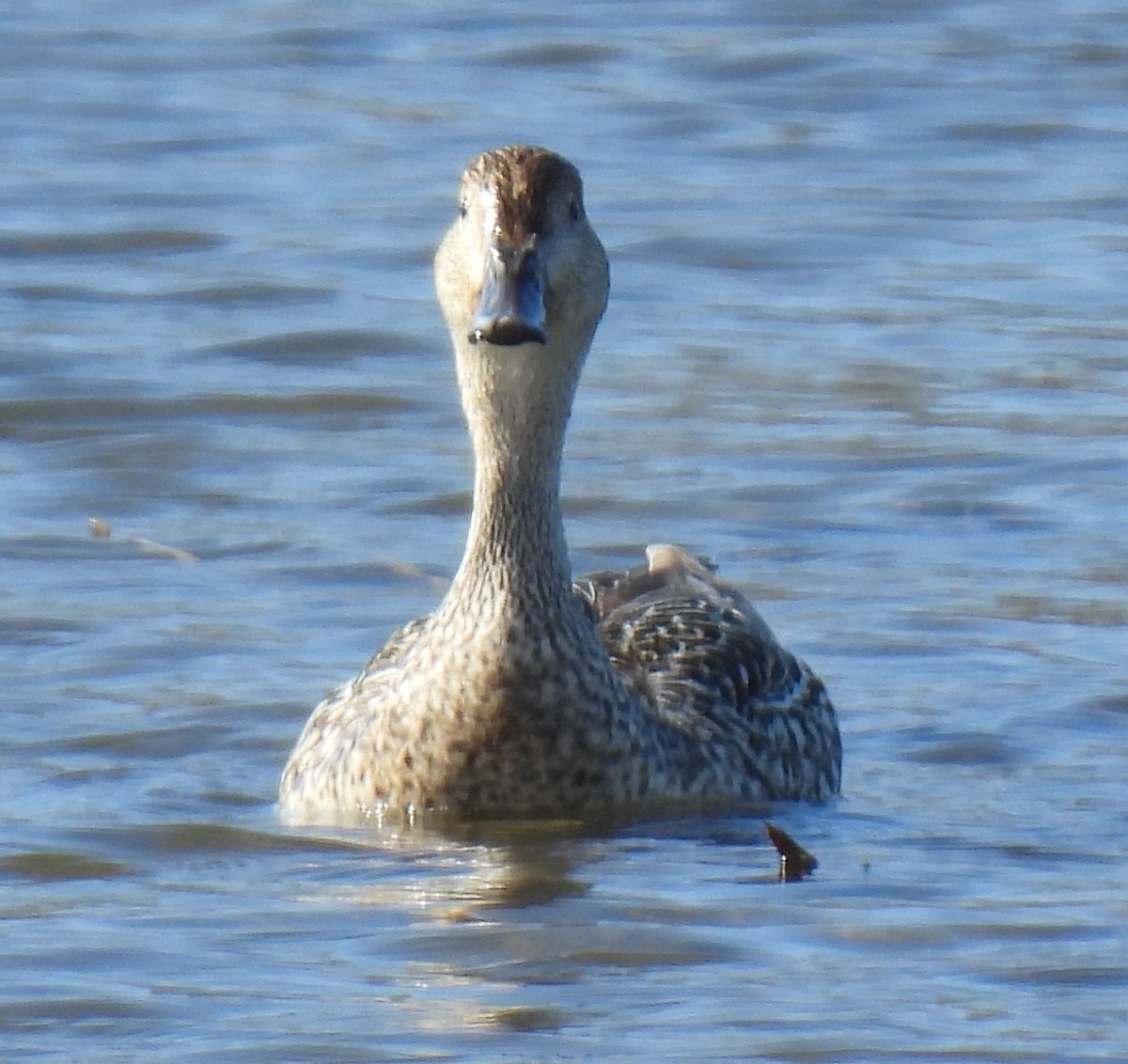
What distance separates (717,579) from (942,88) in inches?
343

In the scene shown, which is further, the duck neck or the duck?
the duck neck

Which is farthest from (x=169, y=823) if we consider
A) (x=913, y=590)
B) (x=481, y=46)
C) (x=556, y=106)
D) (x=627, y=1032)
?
(x=481, y=46)

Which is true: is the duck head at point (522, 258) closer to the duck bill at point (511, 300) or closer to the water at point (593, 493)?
the duck bill at point (511, 300)

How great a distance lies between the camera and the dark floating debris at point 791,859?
7.59 metres

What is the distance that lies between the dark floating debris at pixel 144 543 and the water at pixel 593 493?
37 mm

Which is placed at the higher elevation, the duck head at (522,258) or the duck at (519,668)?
the duck head at (522,258)

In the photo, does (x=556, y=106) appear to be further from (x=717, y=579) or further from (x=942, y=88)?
(x=717, y=579)

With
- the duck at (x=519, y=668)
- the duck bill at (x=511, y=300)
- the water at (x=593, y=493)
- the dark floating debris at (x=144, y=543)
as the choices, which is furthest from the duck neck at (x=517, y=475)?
the dark floating debris at (x=144, y=543)

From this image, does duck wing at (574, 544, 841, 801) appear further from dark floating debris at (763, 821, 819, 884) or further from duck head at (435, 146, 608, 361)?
duck head at (435, 146, 608, 361)

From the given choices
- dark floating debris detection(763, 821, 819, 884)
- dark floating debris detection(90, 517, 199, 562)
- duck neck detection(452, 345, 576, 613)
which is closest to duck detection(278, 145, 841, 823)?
duck neck detection(452, 345, 576, 613)

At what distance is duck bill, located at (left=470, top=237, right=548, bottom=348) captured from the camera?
7.48 m

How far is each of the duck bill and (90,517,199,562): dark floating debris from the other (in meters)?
3.17

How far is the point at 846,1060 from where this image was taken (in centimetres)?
621

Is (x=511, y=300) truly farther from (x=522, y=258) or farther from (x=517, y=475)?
(x=517, y=475)
